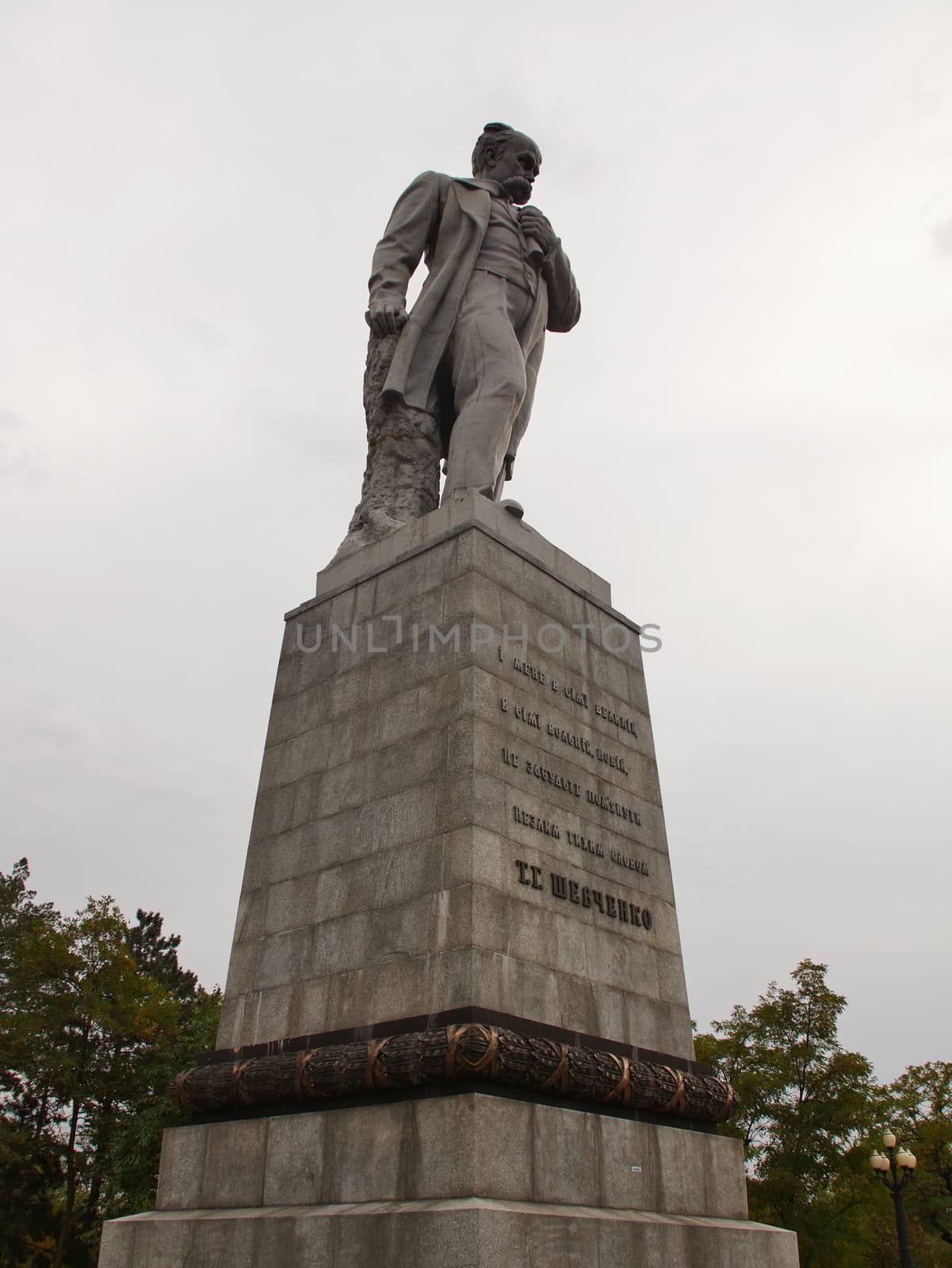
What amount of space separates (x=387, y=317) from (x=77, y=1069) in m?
24.6

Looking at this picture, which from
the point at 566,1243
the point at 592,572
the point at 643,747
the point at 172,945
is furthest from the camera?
the point at 172,945

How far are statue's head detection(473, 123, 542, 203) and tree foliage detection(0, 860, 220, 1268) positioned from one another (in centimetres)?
2253

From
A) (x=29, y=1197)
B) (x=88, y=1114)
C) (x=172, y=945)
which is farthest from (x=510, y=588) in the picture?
(x=172, y=945)

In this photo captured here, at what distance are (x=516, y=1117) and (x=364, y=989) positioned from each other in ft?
4.73

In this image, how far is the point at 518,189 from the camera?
12273 mm

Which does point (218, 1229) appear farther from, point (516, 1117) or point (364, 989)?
point (516, 1117)

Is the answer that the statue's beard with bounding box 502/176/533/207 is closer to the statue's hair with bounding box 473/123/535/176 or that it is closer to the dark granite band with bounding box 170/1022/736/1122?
the statue's hair with bounding box 473/123/535/176

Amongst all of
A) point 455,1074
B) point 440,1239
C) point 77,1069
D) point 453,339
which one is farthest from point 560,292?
point 77,1069

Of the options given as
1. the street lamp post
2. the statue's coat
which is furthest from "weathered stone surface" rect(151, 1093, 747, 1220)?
the street lamp post

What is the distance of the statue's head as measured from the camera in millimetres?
12305

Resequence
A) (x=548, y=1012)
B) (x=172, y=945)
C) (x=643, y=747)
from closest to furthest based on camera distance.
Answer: (x=548, y=1012) → (x=643, y=747) → (x=172, y=945)

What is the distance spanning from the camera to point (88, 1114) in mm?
29656

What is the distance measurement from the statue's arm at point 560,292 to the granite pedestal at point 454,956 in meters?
3.82

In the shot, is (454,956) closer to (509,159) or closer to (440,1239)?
(440,1239)
